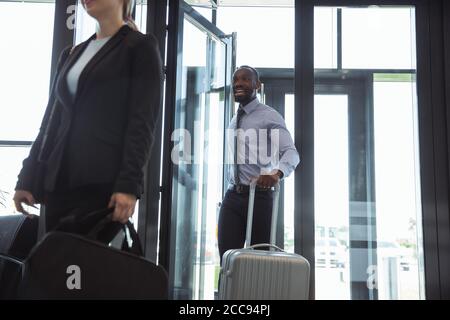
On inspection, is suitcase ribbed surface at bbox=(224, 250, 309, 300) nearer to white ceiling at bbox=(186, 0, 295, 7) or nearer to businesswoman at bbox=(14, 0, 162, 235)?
businesswoman at bbox=(14, 0, 162, 235)

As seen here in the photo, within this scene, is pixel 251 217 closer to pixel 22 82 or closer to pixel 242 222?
pixel 242 222

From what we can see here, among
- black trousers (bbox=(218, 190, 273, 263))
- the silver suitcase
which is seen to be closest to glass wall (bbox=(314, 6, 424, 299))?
black trousers (bbox=(218, 190, 273, 263))

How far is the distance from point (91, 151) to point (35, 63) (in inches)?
68.7

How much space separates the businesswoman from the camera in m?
1.40

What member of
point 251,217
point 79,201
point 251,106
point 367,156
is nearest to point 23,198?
point 79,201

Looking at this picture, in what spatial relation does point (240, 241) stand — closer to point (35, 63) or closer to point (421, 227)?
point (421, 227)

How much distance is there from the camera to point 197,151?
121 inches

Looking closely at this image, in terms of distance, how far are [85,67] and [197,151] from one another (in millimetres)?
1635

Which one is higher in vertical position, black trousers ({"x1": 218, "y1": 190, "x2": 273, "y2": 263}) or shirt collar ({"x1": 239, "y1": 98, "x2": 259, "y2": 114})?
shirt collar ({"x1": 239, "y1": 98, "x2": 259, "y2": 114})

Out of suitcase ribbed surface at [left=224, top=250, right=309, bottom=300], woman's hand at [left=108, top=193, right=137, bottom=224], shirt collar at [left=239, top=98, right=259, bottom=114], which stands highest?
shirt collar at [left=239, top=98, right=259, bottom=114]

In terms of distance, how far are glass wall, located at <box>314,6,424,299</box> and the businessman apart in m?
0.41

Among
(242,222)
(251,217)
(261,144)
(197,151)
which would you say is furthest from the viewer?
(197,151)

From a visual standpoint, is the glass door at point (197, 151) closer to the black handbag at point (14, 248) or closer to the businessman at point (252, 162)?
the businessman at point (252, 162)

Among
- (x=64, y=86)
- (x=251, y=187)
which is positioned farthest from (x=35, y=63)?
(x=64, y=86)
